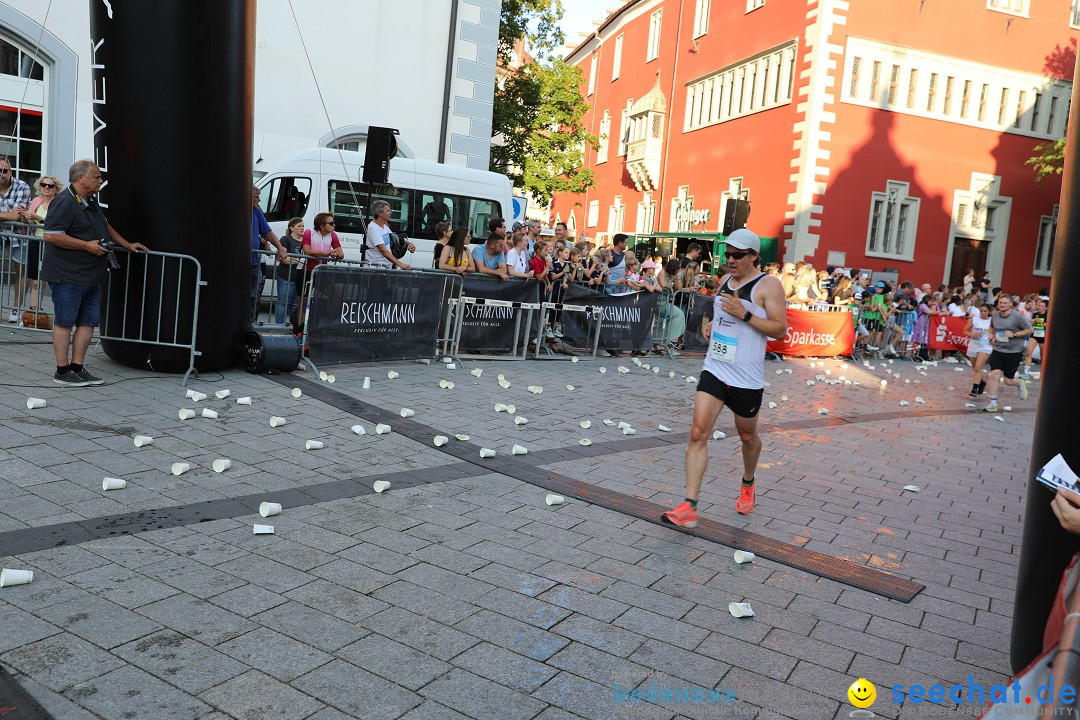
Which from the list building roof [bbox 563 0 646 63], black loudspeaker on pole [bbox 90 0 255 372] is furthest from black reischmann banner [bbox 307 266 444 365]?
building roof [bbox 563 0 646 63]

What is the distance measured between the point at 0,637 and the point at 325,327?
6517 millimetres

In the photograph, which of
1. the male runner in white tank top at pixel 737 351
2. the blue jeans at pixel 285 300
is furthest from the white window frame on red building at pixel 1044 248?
the male runner in white tank top at pixel 737 351

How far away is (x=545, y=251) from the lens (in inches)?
554

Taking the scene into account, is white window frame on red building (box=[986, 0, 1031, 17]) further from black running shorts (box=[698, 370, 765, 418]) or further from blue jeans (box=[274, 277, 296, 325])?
black running shorts (box=[698, 370, 765, 418])

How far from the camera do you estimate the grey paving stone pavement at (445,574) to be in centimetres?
319

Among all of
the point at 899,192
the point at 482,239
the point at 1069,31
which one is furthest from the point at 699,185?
the point at 482,239

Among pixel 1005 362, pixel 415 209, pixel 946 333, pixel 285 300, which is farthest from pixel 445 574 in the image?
pixel 946 333

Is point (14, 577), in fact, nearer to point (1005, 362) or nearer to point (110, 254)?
point (110, 254)

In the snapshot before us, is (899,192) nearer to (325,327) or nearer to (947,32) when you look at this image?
(947,32)

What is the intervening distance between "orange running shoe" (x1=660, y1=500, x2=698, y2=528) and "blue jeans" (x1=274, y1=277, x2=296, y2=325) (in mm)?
6568

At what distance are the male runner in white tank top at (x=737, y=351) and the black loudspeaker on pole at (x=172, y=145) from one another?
5.12m

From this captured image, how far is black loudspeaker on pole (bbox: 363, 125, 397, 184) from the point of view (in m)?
11.7

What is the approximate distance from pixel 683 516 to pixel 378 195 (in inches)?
509

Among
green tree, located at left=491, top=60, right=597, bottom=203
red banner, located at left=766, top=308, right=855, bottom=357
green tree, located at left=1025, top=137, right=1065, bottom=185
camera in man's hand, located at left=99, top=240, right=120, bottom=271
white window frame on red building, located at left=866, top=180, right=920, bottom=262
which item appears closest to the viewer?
camera in man's hand, located at left=99, top=240, right=120, bottom=271
